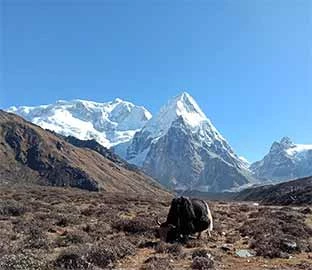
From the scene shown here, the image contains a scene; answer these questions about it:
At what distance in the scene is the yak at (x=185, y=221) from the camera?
24688 millimetres

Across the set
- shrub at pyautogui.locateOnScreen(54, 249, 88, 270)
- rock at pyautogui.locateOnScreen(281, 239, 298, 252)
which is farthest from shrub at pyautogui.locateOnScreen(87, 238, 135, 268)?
rock at pyautogui.locateOnScreen(281, 239, 298, 252)

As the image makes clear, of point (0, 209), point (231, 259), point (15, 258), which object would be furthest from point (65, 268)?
point (0, 209)

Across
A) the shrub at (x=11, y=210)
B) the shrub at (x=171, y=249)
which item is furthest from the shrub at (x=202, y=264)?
the shrub at (x=11, y=210)

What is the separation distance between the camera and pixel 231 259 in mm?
20406

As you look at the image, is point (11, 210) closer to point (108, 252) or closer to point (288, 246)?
point (108, 252)

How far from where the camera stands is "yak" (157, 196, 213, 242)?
972 inches

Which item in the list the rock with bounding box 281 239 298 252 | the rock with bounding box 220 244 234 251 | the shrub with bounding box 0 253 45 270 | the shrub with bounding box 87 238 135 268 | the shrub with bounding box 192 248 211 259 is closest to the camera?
the shrub with bounding box 0 253 45 270

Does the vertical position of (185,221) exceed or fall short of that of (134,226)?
it exceeds it

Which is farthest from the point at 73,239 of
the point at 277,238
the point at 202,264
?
the point at 277,238

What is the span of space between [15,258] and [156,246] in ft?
24.1

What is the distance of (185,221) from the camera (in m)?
25.0

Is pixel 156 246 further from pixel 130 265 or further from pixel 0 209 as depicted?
pixel 0 209

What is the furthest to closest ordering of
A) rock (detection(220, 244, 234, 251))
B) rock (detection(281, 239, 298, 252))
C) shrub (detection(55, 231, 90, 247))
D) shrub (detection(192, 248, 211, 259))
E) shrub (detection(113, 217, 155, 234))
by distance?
1. shrub (detection(113, 217, 155, 234))
2. rock (detection(220, 244, 234, 251))
3. rock (detection(281, 239, 298, 252))
4. shrub (detection(55, 231, 90, 247))
5. shrub (detection(192, 248, 211, 259))

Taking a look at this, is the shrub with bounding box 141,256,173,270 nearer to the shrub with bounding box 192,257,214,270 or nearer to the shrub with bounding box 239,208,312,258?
the shrub with bounding box 192,257,214,270
